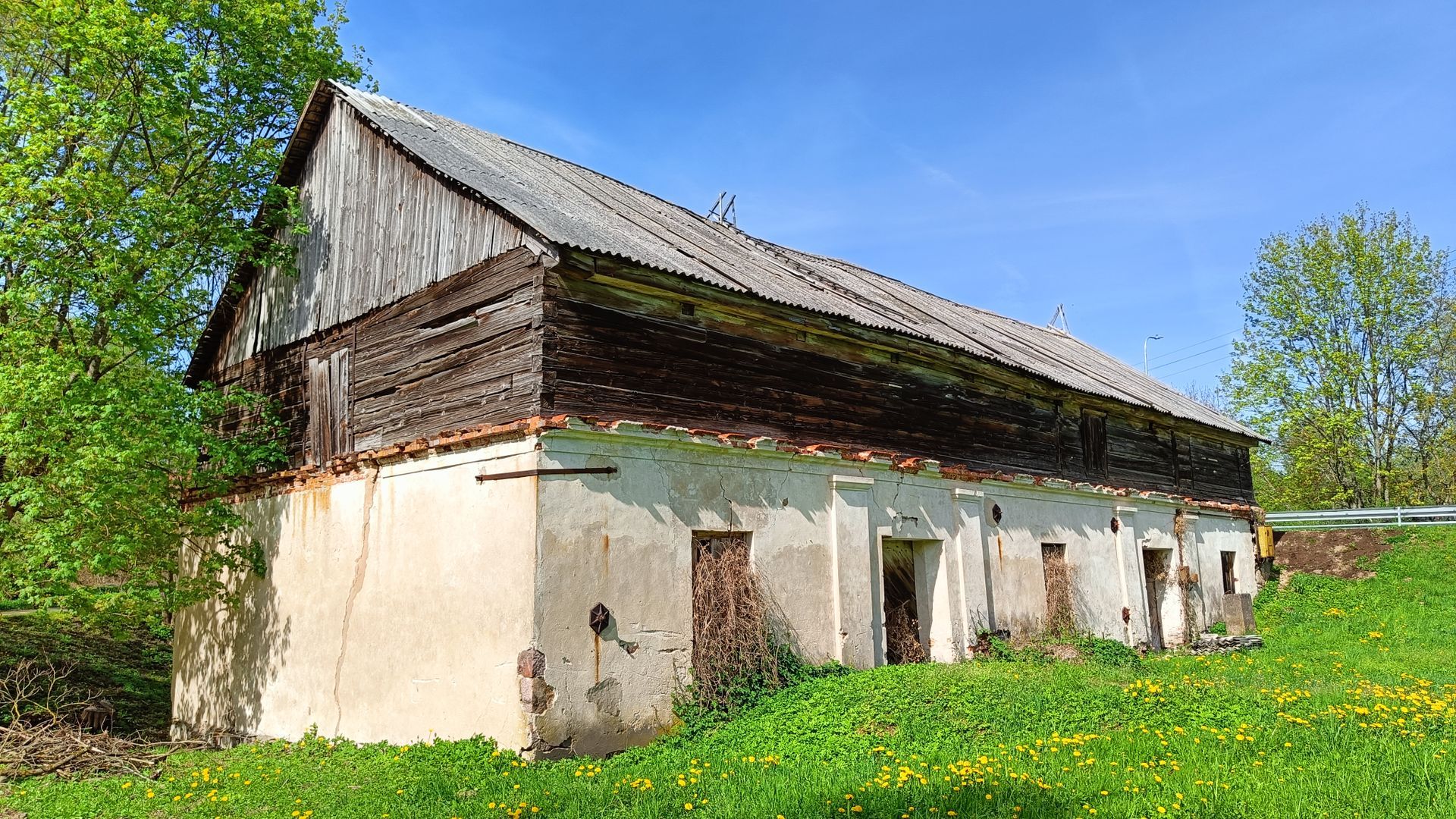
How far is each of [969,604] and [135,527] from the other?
10.4 meters

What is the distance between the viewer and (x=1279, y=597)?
2158cm

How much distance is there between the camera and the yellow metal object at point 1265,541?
22203 mm

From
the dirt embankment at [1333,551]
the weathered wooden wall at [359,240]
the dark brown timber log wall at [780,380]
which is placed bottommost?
the dirt embankment at [1333,551]

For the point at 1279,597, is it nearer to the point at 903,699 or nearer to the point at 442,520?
the point at 903,699

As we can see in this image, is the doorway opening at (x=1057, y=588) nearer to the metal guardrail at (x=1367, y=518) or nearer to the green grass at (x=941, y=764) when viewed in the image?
the green grass at (x=941, y=764)

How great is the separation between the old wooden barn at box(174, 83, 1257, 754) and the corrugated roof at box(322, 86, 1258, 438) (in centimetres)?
9

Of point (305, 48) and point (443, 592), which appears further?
point (305, 48)

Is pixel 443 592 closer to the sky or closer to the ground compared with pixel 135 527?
closer to the ground

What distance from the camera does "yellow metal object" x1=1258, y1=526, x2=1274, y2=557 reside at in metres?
22.2

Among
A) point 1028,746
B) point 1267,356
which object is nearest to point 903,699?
point 1028,746

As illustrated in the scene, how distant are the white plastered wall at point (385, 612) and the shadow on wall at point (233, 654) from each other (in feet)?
0.09

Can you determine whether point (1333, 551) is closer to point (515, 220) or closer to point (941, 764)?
point (941, 764)

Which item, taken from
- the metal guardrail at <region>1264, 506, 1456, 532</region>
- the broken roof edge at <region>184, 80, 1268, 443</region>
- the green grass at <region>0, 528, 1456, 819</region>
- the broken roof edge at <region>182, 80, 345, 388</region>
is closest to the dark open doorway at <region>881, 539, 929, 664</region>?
the green grass at <region>0, 528, 1456, 819</region>

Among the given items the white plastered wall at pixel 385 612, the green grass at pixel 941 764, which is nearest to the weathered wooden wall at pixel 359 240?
the white plastered wall at pixel 385 612
